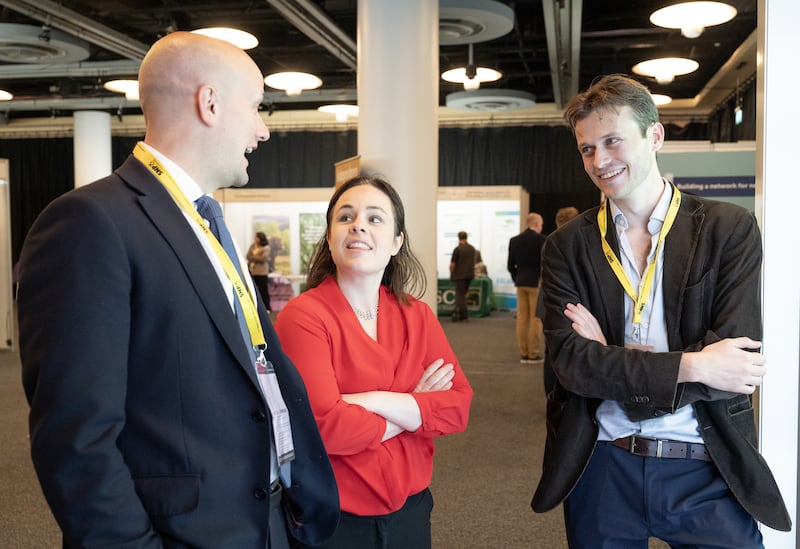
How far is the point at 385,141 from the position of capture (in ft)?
18.8

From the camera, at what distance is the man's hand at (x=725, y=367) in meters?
1.70

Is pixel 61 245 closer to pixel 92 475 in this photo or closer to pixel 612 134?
pixel 92 475

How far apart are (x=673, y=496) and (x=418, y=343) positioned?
0.74 meters

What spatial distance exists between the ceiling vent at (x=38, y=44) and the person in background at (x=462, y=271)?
664 centimetres

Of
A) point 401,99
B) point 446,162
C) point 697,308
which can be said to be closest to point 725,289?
point 697,308

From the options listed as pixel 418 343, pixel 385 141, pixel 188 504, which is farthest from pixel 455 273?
pixel 188 504

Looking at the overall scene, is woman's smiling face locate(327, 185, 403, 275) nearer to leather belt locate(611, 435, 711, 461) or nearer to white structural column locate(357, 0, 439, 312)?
leather belt locate(611, 435, 711, 461)

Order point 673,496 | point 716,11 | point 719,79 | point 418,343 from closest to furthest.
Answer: point 673,496, point 418,343, point 716,11, point 719,79

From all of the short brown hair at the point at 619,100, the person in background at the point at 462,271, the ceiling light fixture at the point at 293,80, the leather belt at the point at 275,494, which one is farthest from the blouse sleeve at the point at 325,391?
the person in background at the point at 462,271

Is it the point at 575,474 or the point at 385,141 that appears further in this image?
the point at 385,141

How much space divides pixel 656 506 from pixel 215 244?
48.1 inches

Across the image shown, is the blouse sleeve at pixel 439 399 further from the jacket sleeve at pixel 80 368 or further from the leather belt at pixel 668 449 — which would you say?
the jacket sleeve at pixel 80 368

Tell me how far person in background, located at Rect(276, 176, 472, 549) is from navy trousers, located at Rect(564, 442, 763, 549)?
0.39 m

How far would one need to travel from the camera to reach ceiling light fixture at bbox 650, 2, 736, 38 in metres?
7.33
